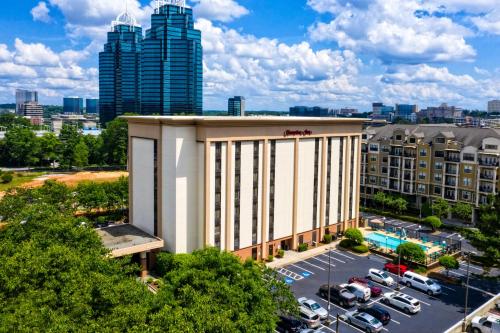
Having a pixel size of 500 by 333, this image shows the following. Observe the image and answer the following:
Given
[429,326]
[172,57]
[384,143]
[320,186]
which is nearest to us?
[429,326]

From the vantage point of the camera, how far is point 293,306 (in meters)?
35.8

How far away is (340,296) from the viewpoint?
46.2 metres

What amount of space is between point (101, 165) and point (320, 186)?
105781mm

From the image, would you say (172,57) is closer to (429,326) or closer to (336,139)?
(336,139)

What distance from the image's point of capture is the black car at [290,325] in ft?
130

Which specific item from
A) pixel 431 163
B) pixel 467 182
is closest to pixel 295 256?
pixel 467 182

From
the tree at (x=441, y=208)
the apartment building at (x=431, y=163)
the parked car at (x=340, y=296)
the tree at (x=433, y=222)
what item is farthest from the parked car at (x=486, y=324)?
the tree at (x=441, y=208)

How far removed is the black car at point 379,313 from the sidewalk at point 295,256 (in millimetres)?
15461

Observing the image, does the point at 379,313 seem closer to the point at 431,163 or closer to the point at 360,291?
the point at 360,291

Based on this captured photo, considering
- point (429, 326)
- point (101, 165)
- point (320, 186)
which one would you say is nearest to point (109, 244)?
point (320, 186)

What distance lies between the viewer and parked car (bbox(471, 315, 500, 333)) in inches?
1540

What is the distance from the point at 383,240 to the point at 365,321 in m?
30.7

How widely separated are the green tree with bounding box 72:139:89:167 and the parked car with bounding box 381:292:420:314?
116588mm

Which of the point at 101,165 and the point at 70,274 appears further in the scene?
the point at 101,165
